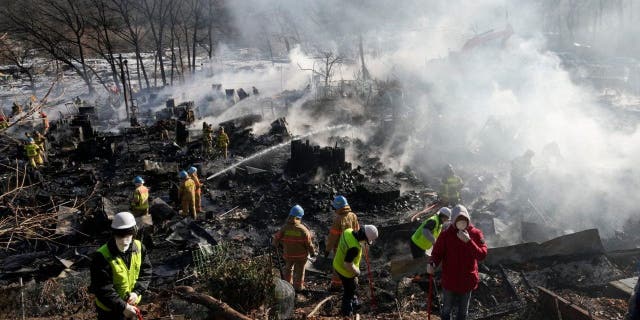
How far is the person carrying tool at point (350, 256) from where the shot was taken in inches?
215

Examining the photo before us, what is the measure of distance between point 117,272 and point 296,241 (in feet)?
10.3

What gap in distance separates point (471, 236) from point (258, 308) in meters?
2.46

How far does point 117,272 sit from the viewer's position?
388 cm

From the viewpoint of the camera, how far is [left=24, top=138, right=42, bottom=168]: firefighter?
15.7 m

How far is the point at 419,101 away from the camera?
81.5 ft

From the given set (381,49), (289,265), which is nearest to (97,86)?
(381,49)

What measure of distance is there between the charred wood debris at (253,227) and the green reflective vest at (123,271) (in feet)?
2.99

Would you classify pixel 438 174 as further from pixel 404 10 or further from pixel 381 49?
pixel 404 10

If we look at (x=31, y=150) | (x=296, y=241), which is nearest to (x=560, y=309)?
(x=296, y=241)

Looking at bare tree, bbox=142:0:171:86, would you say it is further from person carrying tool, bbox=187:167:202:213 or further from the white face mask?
the white face mask

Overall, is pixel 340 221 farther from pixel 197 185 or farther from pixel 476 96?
pixel 476 96

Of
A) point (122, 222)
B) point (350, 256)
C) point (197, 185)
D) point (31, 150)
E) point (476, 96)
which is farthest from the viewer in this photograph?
point (476, 96)

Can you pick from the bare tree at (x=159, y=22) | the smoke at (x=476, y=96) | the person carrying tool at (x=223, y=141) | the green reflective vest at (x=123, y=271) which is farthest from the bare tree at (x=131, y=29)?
the green reflective vest at (x=123, y=271)

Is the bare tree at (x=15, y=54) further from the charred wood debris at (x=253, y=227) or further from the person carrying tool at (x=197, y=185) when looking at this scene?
the person carrying tool at (x=197, y=185)
